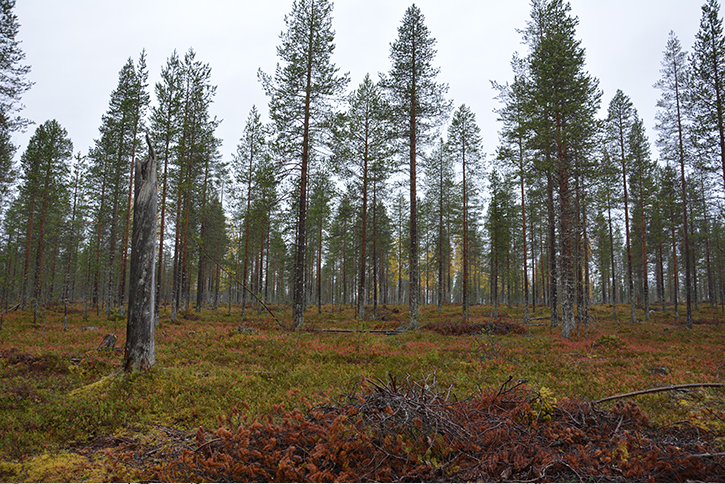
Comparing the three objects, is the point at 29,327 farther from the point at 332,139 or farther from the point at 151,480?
the point at 151,480

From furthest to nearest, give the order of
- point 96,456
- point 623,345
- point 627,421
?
point 623,345 < point 627,421 < point 96,456

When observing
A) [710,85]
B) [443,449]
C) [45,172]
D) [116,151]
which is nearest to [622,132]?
[710,85]

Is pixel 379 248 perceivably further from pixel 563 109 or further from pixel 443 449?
pixel 443 449

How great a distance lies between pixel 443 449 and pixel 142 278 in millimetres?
6304

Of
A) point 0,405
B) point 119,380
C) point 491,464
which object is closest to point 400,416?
point 491,464

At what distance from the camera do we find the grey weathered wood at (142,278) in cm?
643

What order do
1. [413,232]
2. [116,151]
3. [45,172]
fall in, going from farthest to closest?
1. [45,172]
2. [116,151]
3. [413,232]

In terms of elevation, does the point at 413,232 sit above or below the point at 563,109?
below

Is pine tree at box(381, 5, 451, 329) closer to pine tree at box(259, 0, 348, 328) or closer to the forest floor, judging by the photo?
pine tree at box(259, 0, 348, 328)

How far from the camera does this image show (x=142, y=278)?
6473 mm

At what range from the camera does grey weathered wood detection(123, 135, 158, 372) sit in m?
6.43

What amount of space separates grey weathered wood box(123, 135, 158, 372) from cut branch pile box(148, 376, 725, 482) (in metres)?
4.01

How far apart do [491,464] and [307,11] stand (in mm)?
21094

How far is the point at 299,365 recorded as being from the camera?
897 centimetres
